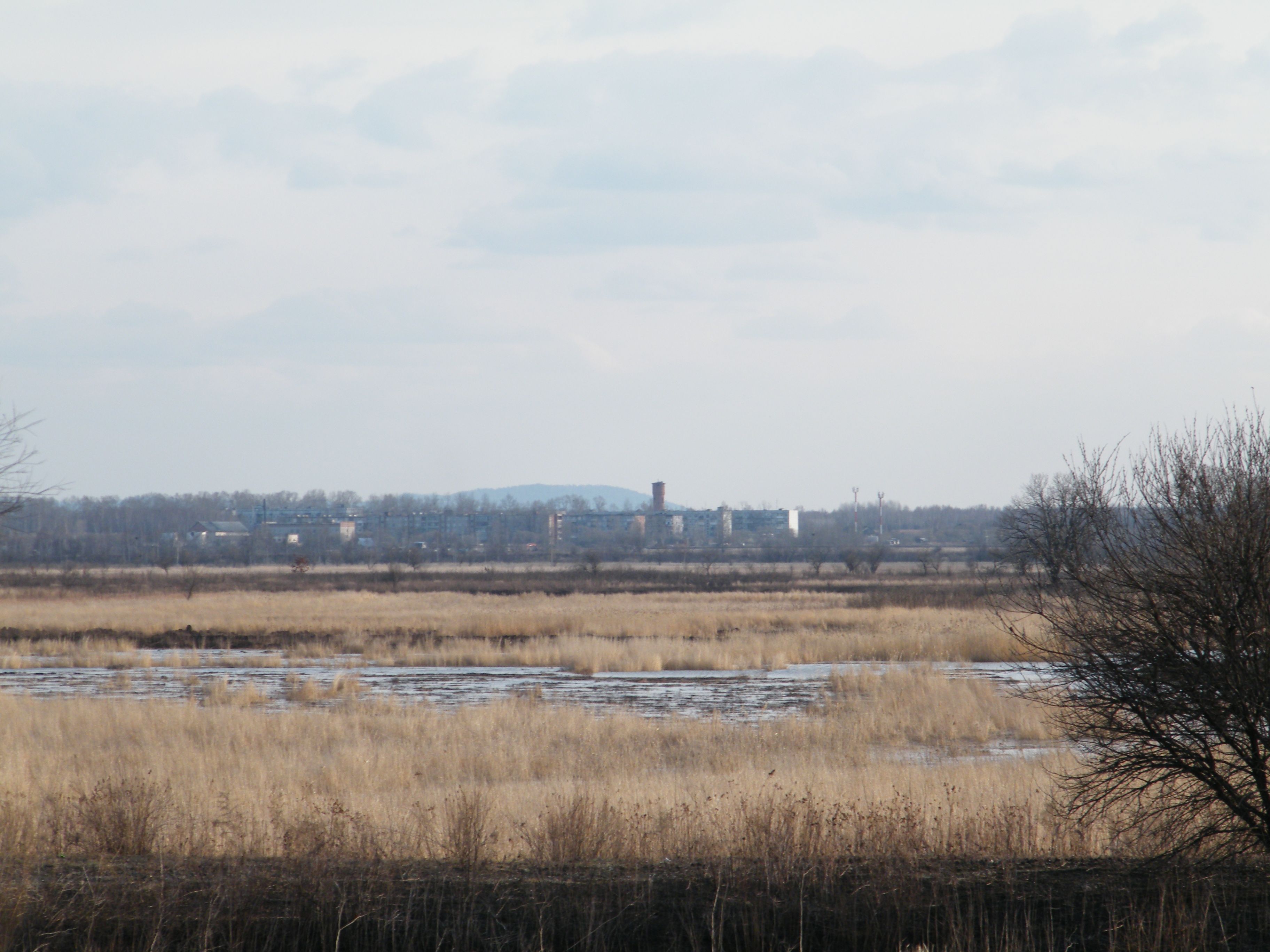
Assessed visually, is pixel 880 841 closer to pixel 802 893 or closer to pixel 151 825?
pixel 802 893

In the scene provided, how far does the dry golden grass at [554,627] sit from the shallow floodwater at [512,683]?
1.50m

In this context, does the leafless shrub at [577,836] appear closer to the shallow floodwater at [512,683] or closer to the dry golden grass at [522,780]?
the dry golden grass at [522,780]

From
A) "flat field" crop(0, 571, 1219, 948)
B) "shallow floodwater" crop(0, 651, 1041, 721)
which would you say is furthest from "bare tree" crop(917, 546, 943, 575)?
"shallow floodwater" crop(0, 651, 1041, 721)

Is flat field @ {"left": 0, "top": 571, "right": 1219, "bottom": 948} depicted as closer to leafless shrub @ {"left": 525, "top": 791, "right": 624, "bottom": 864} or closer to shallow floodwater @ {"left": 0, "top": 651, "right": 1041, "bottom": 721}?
leafless shrub @ {"left": 525, "top": 791, "right": 624, "bottom": 864}

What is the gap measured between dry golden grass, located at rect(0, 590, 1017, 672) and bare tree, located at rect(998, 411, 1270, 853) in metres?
22.9

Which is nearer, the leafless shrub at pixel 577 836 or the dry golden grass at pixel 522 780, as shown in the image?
the leafless shrub at pixel 577 836

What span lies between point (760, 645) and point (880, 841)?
2618 cm

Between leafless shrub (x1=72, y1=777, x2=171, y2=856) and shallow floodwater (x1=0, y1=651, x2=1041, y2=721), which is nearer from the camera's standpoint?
leafless shrub (x1=72, y1=777, x2=171, y2=856)

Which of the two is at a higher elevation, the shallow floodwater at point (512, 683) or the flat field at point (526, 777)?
the flat field at point (526, 777)

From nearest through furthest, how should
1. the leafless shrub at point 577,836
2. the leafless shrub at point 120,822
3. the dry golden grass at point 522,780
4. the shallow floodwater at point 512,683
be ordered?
the leafless shrub at point 577,836, the dry golden grass at point 522,780, the leafless shrub at point 120,822, the shallow floodwater at point 512,683

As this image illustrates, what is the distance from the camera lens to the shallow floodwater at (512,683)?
23797mm

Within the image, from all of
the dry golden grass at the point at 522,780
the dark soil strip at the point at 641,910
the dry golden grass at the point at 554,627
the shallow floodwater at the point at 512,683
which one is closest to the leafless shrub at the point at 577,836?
the dry golden grass at the point at 522,780

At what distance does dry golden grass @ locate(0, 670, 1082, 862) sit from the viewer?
941cm

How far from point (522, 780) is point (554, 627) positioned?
2783 cm
